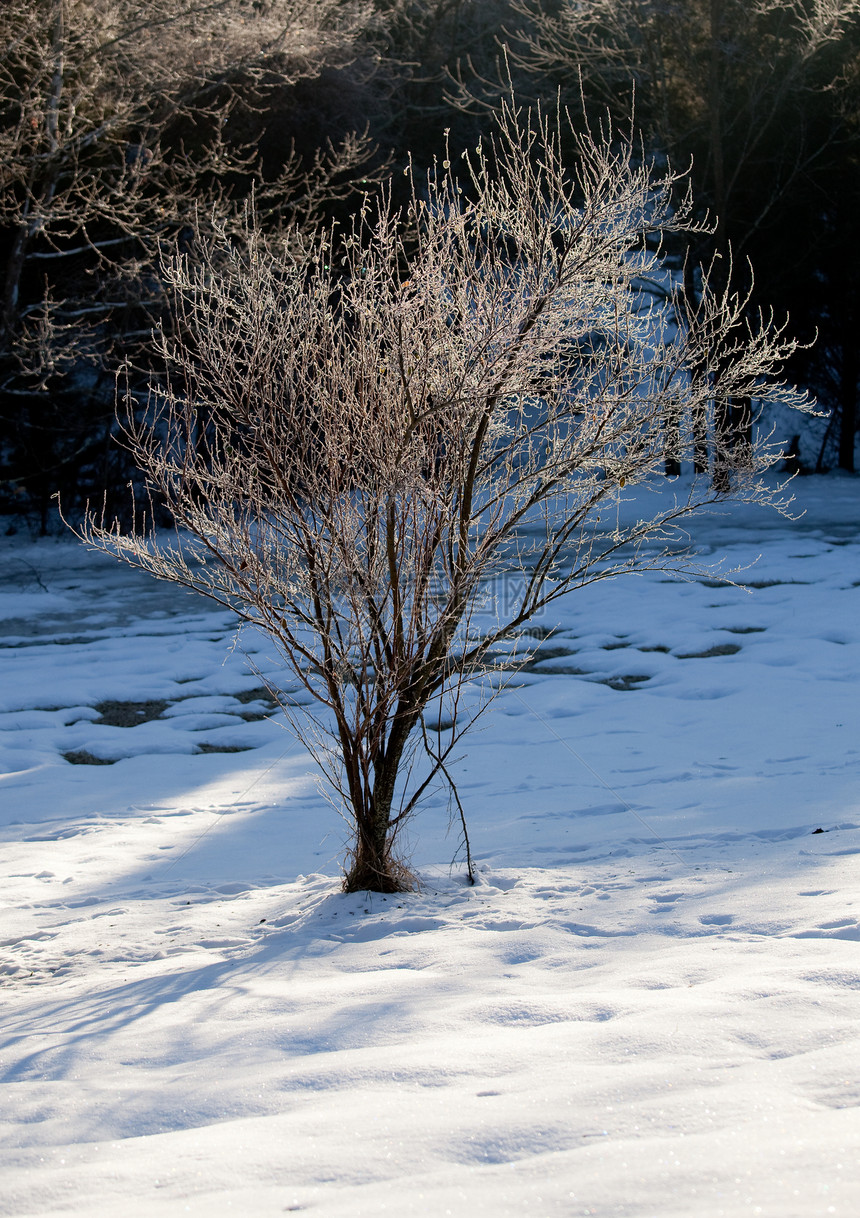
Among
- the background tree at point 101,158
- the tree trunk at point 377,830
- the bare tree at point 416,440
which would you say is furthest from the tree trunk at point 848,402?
the tree trunk at point 377,830

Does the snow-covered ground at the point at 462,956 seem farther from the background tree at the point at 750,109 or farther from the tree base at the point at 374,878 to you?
the background tree at the point at 750,109

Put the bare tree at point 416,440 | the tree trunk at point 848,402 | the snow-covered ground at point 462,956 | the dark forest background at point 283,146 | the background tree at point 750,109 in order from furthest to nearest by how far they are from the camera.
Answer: the tree trunk at point 848,402 → the background tree at point 750,109 → the dark forest background at point 283,146 → the bare tree at point 416,440 → the snow-covered ground at point 462,956

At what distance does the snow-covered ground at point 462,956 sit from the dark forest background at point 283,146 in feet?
20.1

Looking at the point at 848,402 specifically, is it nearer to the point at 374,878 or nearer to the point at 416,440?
the point at 416,440

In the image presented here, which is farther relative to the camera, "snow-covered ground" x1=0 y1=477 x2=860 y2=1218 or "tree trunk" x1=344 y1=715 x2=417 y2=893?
"tree trunk" x1=344 y1=715 x2=417 y2=893

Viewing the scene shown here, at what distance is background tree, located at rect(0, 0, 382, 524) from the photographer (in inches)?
429

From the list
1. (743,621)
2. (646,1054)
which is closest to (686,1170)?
(646,1054)

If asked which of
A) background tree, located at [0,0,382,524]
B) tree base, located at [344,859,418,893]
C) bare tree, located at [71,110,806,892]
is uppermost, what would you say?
background tree, located at [0,0,382,524]

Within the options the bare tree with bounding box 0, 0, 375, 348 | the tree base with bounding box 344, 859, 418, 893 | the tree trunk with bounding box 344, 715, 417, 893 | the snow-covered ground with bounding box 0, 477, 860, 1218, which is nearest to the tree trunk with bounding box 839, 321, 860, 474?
the bare tree with bounding box 0, 0, 375, 348

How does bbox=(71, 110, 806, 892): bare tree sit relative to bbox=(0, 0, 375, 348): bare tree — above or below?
below

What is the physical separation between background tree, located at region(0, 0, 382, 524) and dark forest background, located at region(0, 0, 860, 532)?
5 centimetres

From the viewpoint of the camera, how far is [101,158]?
12.8 metres

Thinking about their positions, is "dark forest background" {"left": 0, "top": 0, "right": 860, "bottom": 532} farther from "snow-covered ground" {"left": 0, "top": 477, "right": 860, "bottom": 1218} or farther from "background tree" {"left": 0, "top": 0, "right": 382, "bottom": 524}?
"snow-covered ground" {"left": 0, "top": 477, "right": 860, "bottom": 1218}

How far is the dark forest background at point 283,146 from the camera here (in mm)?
11352
